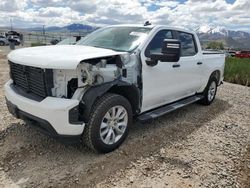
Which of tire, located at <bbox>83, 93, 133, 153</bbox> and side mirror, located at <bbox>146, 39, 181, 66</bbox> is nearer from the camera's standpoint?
tire, located at <bbox>83, 93, 133, 153</bbox>

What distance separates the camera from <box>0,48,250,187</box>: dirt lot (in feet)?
11.1

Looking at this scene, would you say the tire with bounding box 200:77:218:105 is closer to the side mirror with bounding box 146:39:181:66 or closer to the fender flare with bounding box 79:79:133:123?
the side mirror with bounding box 146:39:181:66

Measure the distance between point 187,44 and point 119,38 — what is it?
168 cm

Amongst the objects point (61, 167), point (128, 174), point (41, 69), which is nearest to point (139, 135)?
point (128, 174)

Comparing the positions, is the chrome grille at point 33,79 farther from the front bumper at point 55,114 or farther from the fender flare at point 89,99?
the fender flare at point 89,99

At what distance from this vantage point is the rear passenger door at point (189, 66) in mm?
5449

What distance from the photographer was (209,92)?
22.6 ft

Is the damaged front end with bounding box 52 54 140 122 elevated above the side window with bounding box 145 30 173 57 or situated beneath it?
situated beneath

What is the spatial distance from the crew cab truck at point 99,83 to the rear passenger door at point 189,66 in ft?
0.26

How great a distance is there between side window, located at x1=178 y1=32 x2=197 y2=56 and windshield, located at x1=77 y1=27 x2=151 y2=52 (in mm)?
1043

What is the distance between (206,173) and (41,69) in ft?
8.06

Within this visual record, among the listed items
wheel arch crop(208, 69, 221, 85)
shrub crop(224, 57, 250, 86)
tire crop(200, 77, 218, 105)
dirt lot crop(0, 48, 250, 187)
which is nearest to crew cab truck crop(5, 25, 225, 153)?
dirt lot crop(0, 48, 250, 187)

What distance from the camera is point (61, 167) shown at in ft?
11.8

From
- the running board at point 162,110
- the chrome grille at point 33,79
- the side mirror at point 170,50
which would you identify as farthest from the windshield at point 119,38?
the chrome grille at point 33,79
